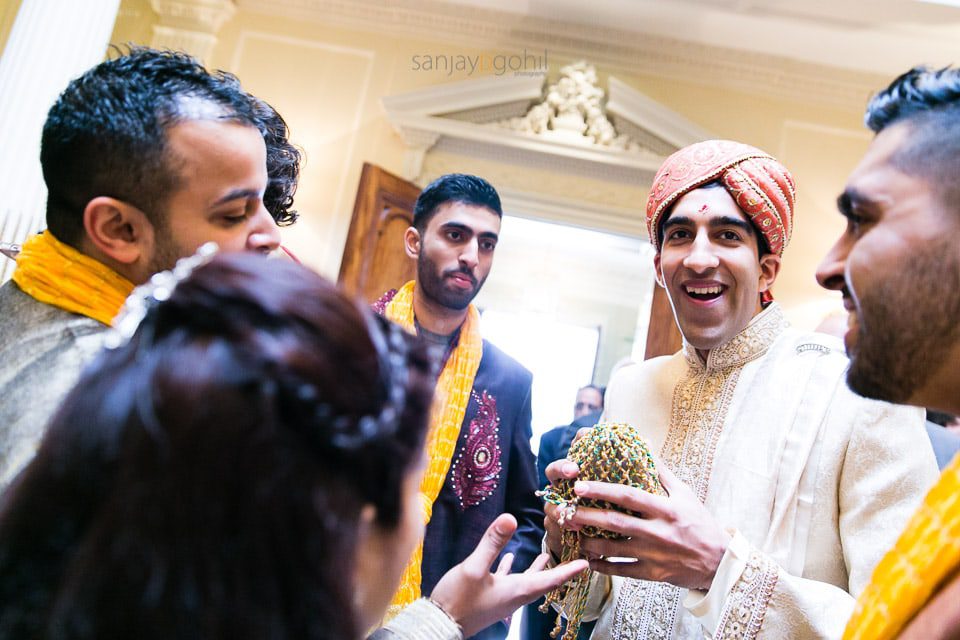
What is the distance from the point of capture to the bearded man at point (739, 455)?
1.33m

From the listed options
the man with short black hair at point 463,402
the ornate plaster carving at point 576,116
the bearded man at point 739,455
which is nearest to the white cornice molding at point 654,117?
the ornate plaster carving at point 576,116

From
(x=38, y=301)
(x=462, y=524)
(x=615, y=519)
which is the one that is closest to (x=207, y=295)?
(x=38, y=301)

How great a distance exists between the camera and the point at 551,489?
1.44 meters

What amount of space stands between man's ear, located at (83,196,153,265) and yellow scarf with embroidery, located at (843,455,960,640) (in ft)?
4.25

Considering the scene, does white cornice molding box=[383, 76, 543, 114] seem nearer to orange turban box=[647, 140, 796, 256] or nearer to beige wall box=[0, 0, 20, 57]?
beige wall box=[0, 0, 20, 57]

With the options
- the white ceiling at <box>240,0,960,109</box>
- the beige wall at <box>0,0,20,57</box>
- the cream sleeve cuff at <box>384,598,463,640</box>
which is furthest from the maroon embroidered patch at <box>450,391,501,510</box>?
the beige wall at <box>0,0,20,57</box>

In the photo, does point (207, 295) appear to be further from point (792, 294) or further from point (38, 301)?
point (792, 294)

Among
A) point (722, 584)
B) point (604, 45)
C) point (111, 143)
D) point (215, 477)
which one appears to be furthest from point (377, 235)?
point (215, 477)

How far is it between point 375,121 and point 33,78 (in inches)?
102

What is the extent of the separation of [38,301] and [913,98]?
1.50 meters

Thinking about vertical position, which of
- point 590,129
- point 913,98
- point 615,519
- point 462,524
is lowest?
point 462,524

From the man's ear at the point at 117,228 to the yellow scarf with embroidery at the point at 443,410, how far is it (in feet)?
3.33

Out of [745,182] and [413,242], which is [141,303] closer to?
[745,182]

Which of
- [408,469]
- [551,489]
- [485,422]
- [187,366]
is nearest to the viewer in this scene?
[187,366]
